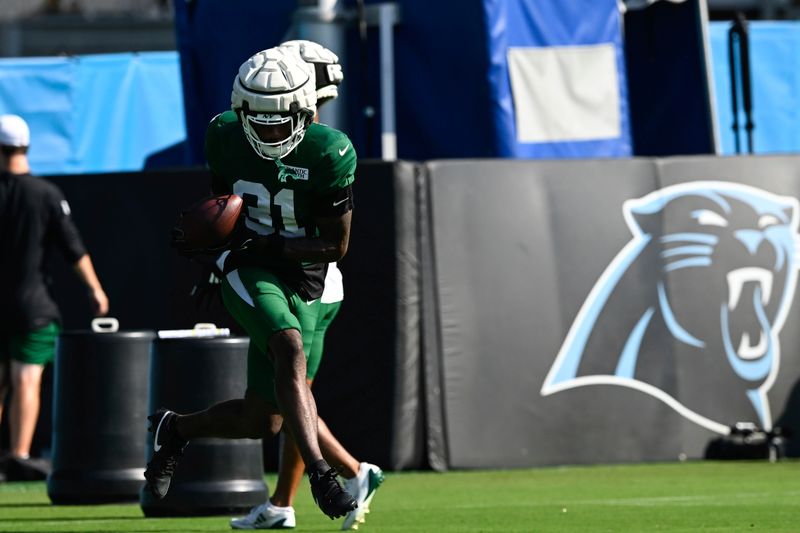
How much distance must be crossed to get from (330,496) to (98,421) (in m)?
3.41

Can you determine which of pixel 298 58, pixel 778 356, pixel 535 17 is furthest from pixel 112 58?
pixel 298 58

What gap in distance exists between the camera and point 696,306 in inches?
481

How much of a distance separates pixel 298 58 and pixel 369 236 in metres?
4.22

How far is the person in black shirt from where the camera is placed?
1134 centimetres

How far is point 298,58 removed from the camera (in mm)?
7473

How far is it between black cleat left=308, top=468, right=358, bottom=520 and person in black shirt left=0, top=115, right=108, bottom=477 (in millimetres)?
4931

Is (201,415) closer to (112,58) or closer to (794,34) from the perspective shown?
(112,58)

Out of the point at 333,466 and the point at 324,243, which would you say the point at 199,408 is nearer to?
the point at 333,466

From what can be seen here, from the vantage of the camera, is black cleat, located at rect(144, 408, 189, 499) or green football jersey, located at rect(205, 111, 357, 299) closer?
green football jersey, located at rect(205, 111, 357, 299)

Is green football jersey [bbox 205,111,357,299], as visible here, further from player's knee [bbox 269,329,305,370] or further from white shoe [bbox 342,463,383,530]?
white shoe [bbox 342,463,383,530]

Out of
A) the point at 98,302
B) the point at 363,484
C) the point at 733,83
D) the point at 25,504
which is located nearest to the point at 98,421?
the point at 25,504

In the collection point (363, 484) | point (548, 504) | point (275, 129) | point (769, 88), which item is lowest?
point (548, 504)

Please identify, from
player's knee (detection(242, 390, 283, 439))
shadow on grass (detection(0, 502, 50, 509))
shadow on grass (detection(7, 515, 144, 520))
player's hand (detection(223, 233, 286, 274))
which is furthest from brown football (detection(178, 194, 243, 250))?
shadow on grass (detection(0, 502, 50, 509))

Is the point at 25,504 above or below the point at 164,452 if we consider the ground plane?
below
